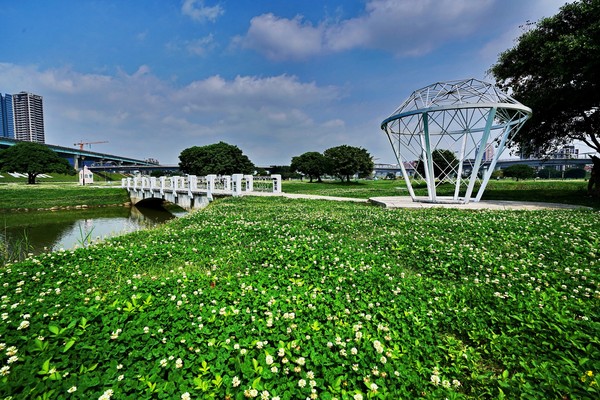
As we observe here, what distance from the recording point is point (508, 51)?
21000mm

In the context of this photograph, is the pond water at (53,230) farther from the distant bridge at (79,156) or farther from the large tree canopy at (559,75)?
the distant bridge at (79,156)

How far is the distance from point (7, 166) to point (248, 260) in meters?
78.0

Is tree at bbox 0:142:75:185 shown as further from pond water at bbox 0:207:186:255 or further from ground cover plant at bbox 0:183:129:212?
pond water at bbox 0:207:186:255

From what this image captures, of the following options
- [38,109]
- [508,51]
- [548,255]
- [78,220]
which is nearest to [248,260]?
[548,255]

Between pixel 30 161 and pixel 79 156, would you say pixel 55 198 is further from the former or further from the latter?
pixel 79 156

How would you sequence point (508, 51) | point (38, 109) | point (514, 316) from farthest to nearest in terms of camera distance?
point (38, 109) < point (508, 51) < point (514, 316)

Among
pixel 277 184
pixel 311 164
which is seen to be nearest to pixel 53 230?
pixel 277 184

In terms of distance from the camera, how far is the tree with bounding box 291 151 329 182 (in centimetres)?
8469

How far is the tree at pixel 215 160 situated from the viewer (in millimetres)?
76725

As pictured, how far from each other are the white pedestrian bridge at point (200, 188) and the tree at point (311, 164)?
51432 millimetres

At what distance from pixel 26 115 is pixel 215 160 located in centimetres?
20543

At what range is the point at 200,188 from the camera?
3119 centimetres

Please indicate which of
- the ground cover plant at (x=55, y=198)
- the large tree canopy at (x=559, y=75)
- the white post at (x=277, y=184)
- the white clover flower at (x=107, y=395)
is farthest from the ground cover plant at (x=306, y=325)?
the ground cover plant at (x=55, y=198)

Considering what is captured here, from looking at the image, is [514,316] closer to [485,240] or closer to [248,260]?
[485,240]
